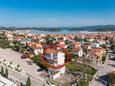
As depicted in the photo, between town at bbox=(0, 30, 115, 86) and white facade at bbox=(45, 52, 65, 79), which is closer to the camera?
town at bbox=(0, 30, 115, 86)

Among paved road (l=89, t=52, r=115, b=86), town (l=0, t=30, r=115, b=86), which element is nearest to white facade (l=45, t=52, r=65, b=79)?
town (l=0, t=30, r=115, b=86)

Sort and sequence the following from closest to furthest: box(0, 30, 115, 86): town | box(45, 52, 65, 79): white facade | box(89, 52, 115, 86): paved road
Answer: box(0, 30, 115, 86): town < box(89, 52, 115, 86): paved road < box(45, 52, 65, 79): white facade

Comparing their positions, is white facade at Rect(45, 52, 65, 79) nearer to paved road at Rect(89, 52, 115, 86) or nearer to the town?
the town

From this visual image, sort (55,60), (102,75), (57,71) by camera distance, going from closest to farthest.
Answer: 1. (57,71)
2. (102,75)
3. (55,60)

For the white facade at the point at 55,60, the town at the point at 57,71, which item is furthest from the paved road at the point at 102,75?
the white facade at the point at 55,60

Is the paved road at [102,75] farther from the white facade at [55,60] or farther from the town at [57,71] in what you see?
the white facade at [55,60]

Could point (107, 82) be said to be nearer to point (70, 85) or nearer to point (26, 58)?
point (70, 85)

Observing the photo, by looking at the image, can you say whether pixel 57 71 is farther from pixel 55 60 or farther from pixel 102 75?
pixel 102 75

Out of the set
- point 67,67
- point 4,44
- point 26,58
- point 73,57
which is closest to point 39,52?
point 26,58

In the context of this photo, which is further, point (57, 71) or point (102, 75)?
point (102, 75)

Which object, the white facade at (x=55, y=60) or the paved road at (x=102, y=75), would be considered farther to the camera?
the white facade at (x=55, y=60)

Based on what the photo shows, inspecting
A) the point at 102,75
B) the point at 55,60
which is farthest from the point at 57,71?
the point at 102,75

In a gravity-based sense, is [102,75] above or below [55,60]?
below

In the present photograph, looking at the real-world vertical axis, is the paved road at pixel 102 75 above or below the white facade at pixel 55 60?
below
